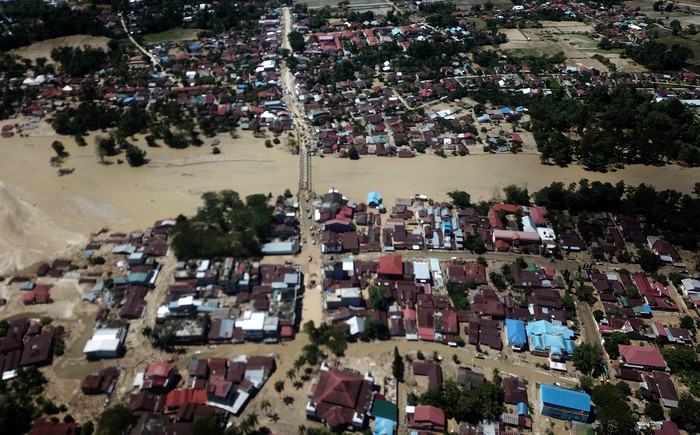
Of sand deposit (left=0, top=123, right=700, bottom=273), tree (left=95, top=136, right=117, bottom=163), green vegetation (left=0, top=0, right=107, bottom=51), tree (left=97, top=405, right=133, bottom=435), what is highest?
green vegetation (left=0, top=0, right=107, bottom=51)

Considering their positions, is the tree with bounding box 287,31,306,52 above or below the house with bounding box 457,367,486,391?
above

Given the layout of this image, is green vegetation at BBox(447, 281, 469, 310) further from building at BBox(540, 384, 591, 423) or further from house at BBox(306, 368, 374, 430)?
house at BBox(306, 368, 374, 430)

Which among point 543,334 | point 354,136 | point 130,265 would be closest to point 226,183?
point 130,265

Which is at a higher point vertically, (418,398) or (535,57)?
(535,57)

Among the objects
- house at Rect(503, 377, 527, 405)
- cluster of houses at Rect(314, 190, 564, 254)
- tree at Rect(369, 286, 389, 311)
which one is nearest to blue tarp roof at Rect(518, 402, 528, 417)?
house at Rect(503, 377, 527, 405)

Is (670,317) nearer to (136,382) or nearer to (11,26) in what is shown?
(136,382)

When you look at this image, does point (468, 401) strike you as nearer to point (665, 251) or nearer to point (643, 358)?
point (643, 358)
